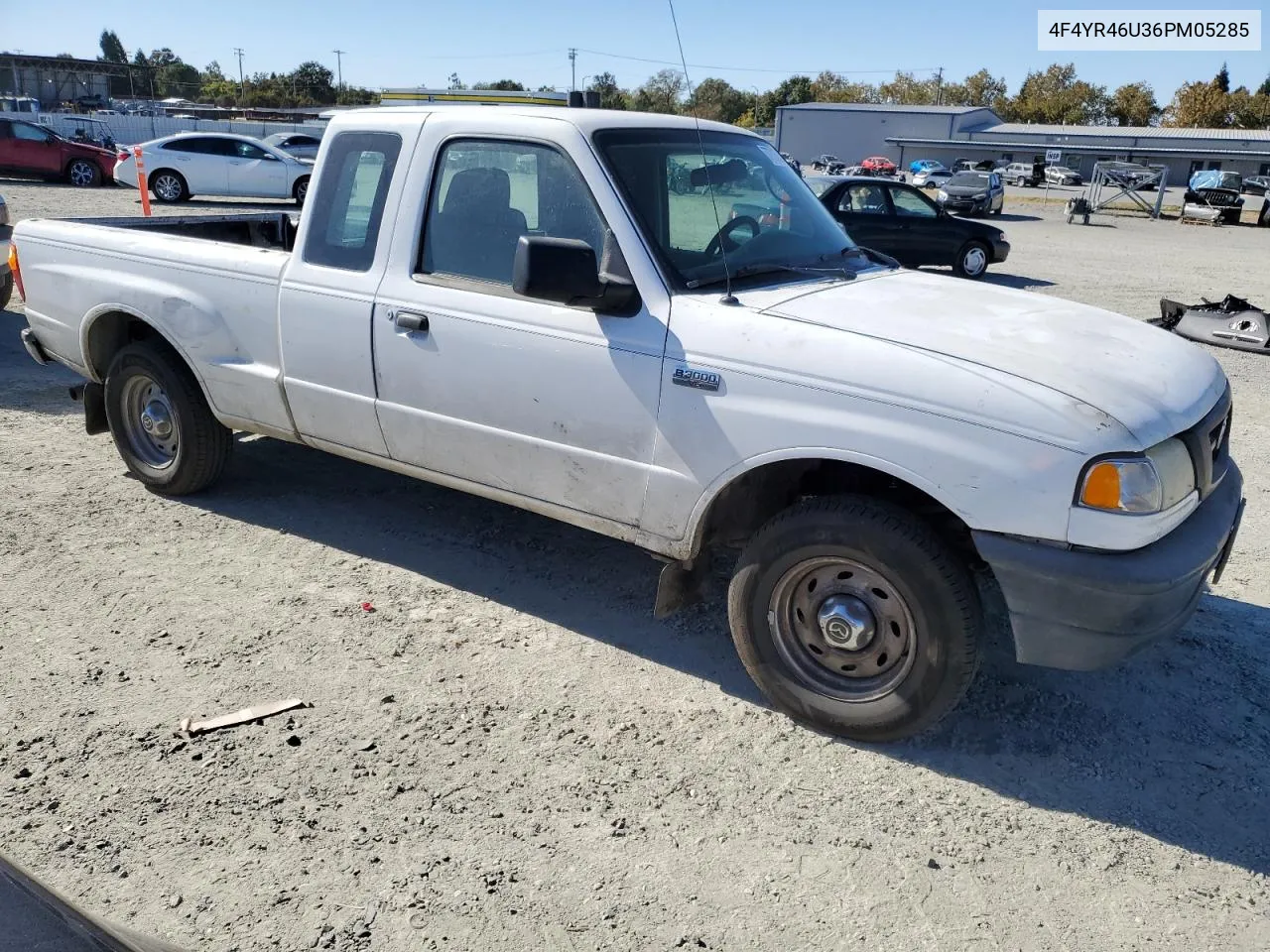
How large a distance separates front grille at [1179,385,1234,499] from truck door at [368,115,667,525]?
1.74 meters

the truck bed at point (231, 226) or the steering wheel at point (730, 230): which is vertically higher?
the steering wheel at point (730, 230)

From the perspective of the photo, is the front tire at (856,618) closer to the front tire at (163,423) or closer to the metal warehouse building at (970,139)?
the front tire at (163,423)

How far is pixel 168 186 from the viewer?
70.5 feet

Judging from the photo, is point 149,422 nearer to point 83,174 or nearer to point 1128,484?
point 1128,484

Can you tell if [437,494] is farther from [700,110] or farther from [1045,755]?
[1045,755]

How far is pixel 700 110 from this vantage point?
4.42 meters

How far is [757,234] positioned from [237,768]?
2.72m

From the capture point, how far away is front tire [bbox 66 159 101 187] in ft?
76.9

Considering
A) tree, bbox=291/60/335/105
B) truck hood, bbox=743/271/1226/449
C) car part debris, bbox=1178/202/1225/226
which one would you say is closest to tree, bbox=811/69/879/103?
tree, bbox=291/60/335/105

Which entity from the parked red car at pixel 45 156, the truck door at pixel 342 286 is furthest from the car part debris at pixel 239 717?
the parked red car at pixel 45 156

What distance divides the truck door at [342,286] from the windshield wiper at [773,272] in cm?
139

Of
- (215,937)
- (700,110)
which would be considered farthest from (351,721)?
(700,110)

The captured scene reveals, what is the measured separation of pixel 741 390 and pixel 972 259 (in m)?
14.4

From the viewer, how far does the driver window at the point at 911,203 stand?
16219 mm
